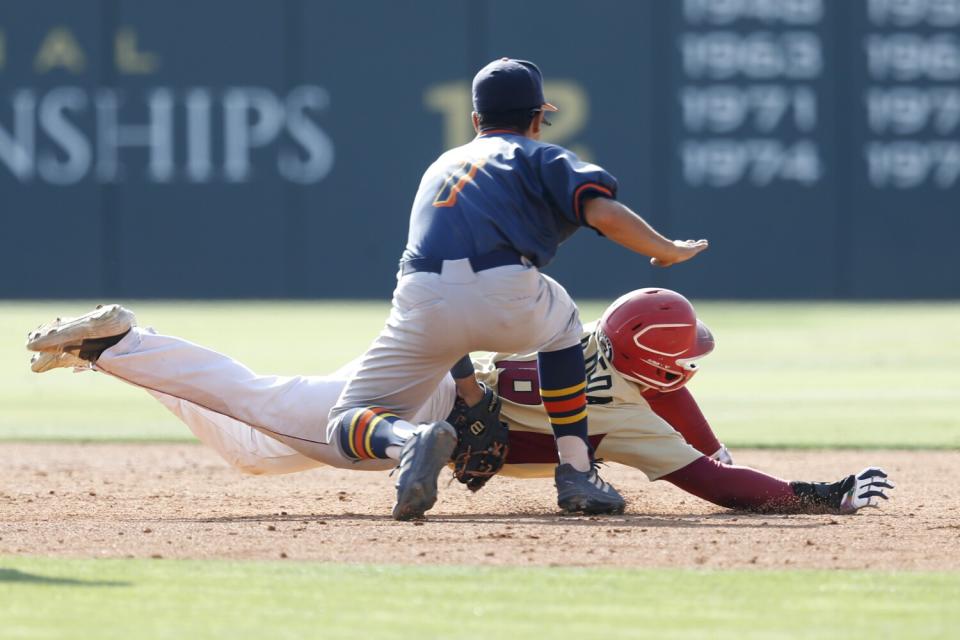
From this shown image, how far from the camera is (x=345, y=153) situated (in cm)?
1902

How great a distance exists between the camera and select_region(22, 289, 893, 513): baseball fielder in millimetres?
4980

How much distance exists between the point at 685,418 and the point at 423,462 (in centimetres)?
118

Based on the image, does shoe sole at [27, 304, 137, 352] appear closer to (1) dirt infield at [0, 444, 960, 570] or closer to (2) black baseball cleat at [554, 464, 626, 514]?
(1) dirt infield at [0, 444, 960, 570]

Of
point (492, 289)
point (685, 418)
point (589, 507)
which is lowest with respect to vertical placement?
point (589, 507)

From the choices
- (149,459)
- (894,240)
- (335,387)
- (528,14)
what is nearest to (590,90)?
(528,14)

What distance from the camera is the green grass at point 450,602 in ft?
10.0

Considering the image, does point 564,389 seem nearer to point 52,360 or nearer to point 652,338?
point 652,338

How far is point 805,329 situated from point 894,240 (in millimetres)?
4164

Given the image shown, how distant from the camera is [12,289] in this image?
19266mm

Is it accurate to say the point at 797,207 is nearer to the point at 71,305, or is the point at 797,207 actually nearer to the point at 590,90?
the point at 590,90

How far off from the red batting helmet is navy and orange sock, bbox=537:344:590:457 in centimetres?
25

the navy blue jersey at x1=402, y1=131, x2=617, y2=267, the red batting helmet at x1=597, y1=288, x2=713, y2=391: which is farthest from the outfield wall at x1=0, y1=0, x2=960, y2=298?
the navy blue jersey at x1=402, y1=131, x2=617, y2=267

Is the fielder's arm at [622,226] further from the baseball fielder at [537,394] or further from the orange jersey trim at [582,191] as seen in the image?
the baseball fielder at [537,394]

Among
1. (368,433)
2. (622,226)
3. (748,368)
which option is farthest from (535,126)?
(748,368)
